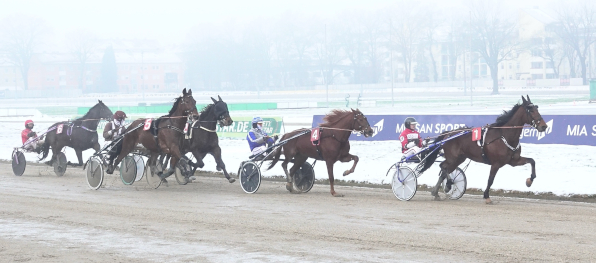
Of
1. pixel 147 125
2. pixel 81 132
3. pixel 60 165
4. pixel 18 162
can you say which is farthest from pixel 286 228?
pixel 18 162

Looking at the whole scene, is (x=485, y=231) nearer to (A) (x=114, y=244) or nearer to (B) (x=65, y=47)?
(A) (x=114, y=244)

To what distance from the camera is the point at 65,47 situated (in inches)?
4407

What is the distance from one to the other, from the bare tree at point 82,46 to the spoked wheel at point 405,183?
8691cm

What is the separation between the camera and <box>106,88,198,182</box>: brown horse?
13.9 metres

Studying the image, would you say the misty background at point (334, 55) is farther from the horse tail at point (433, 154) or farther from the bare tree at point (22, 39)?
the horse tail at point (433, 154)

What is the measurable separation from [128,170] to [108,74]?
82.8m

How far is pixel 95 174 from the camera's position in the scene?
1402 cm

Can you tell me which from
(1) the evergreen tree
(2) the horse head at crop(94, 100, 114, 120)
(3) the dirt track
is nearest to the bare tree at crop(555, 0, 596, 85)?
(1) the evergreen tree

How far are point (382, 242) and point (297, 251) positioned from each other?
3.04 feet

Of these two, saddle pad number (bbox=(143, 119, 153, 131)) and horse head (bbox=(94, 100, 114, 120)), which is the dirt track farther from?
horse head (bbox=(94, 100, 114, 120))

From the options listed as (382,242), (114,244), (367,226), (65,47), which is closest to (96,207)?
(114,244)

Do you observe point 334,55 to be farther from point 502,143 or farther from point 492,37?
point 502,143

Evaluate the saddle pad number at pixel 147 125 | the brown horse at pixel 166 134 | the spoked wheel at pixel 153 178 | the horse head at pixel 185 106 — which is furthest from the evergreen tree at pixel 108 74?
the horse head at pixel 185 106

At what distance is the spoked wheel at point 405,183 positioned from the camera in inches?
452
